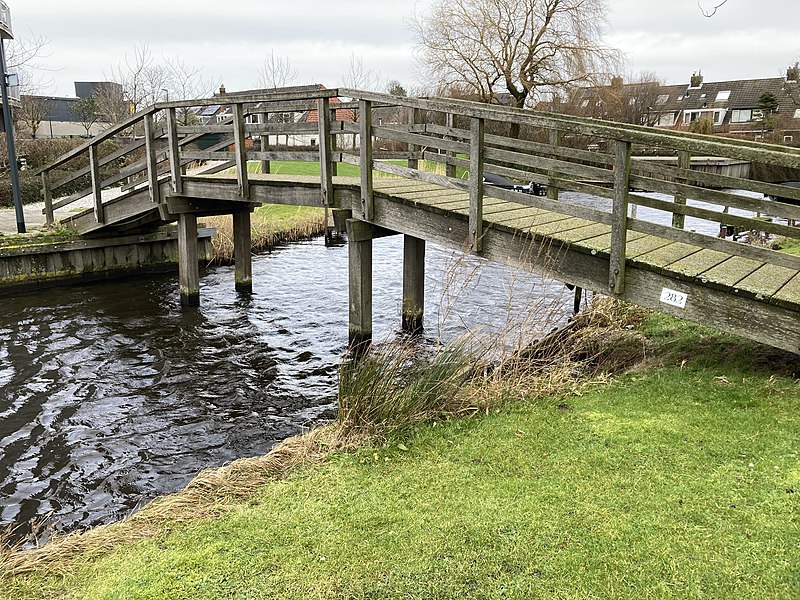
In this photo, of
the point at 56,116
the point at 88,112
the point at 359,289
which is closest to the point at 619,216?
the point at 359,289

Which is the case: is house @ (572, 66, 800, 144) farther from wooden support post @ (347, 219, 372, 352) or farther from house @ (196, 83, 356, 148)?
wooden support post @ (347, 219, 372, 352)

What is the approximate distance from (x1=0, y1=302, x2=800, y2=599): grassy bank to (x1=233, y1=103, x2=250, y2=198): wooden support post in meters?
4.51

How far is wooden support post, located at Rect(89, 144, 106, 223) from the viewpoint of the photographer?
10578 mm

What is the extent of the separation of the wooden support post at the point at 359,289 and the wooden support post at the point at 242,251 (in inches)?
150

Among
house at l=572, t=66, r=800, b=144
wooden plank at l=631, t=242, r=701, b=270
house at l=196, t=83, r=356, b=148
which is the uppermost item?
house at l=572, t=66, r=800, b=144

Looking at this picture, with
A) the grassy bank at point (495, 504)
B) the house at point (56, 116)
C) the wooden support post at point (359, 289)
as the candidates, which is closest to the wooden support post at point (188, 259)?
the wooden support post at point (359, 289)

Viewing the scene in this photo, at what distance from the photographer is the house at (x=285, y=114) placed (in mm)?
8242

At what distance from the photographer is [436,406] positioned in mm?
5184

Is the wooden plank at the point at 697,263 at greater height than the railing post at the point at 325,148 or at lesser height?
lesser

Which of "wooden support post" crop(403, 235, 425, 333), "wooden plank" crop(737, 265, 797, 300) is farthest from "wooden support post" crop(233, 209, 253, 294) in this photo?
"wooden plank" crop(737, 265, 797, 300)

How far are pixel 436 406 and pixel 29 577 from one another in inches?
116

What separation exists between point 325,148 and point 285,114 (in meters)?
22.5

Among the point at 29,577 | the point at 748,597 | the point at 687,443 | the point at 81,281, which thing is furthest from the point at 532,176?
the point at 81,281

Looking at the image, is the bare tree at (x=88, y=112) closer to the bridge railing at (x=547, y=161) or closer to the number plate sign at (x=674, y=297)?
the bridge railing at (x=547, y=161)
